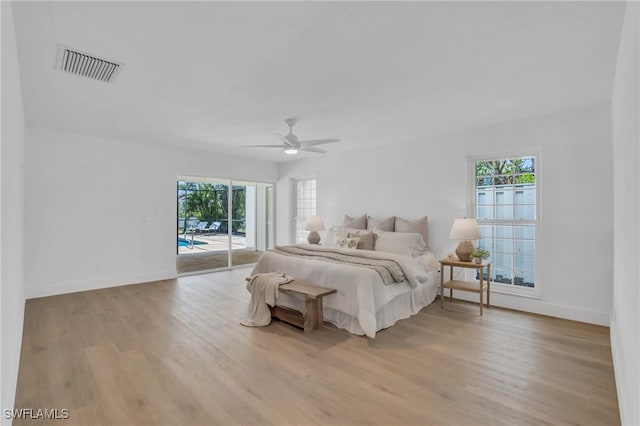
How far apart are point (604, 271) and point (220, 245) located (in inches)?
259

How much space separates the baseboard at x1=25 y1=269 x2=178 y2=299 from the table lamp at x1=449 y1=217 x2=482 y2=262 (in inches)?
198

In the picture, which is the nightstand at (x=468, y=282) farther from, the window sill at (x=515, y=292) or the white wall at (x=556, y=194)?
the white wall at (x=556, y=194)

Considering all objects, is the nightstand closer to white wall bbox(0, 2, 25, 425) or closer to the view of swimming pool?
white wall bbox(0, 2, 25, 425)

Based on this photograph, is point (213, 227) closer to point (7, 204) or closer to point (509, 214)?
point (7, 204)

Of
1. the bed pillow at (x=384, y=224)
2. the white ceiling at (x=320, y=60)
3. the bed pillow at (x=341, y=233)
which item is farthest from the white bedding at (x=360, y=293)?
the white ceiling at (x=320, y=60)

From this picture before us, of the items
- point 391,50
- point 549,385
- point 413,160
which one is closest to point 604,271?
point 549,385

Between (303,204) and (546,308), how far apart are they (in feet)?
16.3

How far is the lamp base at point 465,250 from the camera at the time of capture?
171 inches

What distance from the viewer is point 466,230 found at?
426 cm

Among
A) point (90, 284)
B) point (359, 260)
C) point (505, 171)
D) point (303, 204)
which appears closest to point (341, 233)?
point (359, 260)

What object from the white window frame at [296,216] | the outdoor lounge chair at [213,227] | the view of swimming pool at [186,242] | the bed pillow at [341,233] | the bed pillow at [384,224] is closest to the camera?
the bed pillow at [341,233]

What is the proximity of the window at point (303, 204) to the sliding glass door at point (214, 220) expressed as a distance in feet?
2.49

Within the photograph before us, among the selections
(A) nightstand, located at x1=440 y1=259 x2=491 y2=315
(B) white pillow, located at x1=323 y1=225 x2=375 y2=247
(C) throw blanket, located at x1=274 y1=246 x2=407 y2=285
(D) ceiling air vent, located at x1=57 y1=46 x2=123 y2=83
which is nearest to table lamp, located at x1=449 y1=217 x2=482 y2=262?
(A) nightstand, located at x1=440 y1=259 x2=491 y2=315

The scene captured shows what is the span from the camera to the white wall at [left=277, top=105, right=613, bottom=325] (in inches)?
146
